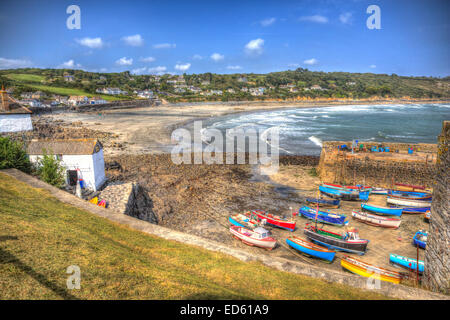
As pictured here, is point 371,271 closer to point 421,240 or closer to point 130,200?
point 421,240

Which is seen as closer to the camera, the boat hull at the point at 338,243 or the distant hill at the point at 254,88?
the boat hull at the point at 338,243

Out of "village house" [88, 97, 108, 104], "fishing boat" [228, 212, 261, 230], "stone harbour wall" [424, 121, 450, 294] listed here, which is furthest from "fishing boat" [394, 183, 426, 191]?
"village house" [88, 97, 108, 104]

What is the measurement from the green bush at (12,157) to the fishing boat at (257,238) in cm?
1413

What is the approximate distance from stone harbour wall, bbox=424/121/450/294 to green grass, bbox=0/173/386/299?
299 cm

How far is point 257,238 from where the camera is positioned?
14602mm

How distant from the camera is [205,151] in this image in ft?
121

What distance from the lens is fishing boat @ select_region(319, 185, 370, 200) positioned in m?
21.8

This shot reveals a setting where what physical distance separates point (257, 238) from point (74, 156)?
13.0 metres

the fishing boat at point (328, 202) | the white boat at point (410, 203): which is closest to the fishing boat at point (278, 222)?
the fishing boat at point (328, 202)

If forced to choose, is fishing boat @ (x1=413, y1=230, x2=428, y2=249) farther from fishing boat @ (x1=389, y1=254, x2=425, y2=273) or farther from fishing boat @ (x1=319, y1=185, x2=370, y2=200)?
fishing boat @ (x1=319, y1=185, x2=370, y2=200)

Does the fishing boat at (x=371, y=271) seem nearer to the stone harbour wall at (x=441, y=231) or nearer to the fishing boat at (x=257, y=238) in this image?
the stone harbour wall at (x=441, y=231)

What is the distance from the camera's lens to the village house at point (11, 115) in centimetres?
2381

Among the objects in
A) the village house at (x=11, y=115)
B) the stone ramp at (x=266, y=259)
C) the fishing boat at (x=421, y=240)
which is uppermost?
the village house at (x=11, y=115)

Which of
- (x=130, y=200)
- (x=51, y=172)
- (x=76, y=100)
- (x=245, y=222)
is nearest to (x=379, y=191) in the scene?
(x=245, y=222)
